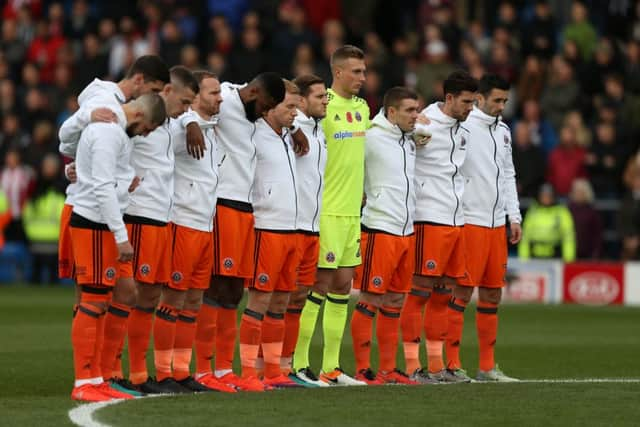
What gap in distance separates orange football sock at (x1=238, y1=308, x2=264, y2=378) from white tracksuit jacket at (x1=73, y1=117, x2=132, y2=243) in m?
1.52

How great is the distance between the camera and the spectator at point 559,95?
25.2 metres

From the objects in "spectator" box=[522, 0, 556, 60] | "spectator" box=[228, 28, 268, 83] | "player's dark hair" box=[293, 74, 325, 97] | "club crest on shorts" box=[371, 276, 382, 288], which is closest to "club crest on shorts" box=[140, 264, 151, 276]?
"player's dark hair" box=[293, 74, 325, 97]

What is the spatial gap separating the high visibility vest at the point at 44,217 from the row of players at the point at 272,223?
13.6 meters

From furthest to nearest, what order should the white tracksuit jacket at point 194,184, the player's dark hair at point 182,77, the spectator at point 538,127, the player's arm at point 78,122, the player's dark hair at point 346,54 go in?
the spectator at point 538,127 < the player's dark hair at point 346,54 < the white tracksuit jacket at point 194,184 < the player's dark hair at point 182,77 < the player's arm at point 78,122

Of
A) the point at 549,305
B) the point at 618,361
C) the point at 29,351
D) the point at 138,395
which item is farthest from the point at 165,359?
the point at 549,305

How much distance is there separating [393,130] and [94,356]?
11.4 ft

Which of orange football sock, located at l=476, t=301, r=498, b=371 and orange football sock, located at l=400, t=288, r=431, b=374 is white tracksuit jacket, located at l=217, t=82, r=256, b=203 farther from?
orange football sock, located at l=476, t=301, r=498, b=371

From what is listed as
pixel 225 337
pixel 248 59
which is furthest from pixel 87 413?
pixel 248 59

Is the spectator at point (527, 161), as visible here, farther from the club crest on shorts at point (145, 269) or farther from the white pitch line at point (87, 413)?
the white pitch line at point (87, 413)

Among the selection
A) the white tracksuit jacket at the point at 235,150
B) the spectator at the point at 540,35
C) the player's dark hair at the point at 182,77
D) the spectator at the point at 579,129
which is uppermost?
the spectator at the point at 540,35

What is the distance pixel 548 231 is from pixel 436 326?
10413 mm

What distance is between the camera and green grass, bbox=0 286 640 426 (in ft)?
33.6

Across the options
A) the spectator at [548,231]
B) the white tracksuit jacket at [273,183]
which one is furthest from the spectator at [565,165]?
the white tracksuit jacket at [273,183]

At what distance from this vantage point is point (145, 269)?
37.7 ft
